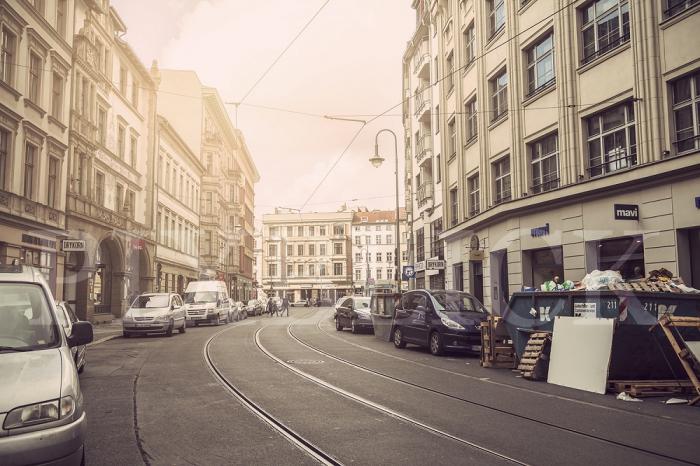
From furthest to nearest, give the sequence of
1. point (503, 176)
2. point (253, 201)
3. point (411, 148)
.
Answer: point (253, 201) → point (411, 148) → point (503, 176)

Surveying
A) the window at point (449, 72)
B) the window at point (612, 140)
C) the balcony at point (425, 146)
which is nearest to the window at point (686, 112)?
the window at point (612, 140)

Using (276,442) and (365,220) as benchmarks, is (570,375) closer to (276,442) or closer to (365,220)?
(276,442)

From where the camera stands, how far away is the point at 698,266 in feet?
48.3

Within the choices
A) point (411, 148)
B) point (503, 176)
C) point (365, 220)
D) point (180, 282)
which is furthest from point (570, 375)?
point (365, 220)

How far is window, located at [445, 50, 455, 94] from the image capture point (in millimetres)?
30500

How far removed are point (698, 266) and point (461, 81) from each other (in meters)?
16.5

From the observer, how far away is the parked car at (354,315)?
86.3ft

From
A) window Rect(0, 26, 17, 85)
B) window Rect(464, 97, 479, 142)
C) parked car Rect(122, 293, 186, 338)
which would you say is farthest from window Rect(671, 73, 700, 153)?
window Rect(0, 26, 17, 85)

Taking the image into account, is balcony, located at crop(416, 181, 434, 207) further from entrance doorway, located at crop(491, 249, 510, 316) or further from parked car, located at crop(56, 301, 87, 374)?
parked car, located at crop(56, 301, 87, 374)

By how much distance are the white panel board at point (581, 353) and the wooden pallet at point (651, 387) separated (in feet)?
0.81

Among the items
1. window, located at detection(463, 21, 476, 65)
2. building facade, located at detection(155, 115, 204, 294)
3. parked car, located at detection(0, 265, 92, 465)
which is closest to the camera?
parked car, located at detection(0, 265, 92, 465)

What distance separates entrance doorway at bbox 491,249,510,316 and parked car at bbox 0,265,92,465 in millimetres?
19982

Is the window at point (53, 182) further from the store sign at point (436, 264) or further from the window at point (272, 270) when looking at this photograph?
the window at point (272, 270)

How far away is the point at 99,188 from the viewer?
31797 mm
